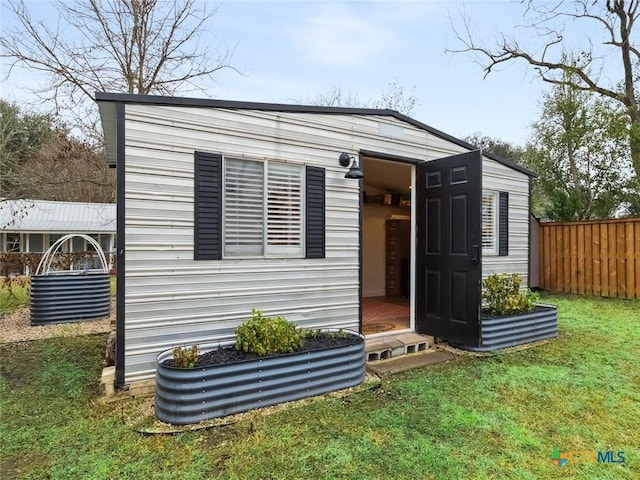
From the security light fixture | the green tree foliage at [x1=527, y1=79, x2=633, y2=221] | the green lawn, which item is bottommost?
the green lawn

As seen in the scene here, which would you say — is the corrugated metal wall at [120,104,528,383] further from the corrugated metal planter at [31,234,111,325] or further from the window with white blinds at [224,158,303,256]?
the corrugated metal planter at [31,234,111,325]

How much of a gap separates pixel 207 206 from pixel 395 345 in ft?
8.79

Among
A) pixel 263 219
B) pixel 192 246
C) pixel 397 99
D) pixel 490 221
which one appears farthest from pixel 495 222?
pixel 397 99

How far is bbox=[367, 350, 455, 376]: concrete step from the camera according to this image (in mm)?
4016

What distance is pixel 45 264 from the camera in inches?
289

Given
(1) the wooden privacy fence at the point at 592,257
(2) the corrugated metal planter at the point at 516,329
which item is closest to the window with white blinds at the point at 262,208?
(2) the corrugated metal planter at the point at 516,329

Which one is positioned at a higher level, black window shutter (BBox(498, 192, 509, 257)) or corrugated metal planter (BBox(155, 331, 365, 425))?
black window shutter (BBox(498, 192, 509, 257))

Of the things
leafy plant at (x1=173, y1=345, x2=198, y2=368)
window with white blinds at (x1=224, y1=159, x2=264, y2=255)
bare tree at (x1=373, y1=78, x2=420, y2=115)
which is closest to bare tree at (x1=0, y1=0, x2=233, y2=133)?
window with white blinds at (x1=224, y1=159, x2=264, y2=255)

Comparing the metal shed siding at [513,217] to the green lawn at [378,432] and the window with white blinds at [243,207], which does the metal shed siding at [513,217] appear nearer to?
the green lawn at [378,432]

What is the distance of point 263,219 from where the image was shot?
3.95 metres

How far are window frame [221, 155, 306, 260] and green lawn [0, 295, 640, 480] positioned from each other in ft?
5.09

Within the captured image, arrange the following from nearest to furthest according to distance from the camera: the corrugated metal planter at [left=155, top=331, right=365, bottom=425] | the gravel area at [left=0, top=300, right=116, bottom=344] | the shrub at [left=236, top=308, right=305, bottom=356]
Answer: the corrugated metal planter at [left=155, top=331, right=365, bottom=425]
the shrub at [left=236, top=308, right=305, bottom=356]
the gravel area at [left=0, top=300, right=116, bottom=344]

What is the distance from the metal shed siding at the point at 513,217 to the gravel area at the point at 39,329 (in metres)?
6.39

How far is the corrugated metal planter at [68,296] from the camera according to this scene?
630cm
